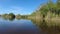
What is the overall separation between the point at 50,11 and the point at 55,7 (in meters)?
7.17

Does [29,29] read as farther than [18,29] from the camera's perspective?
Yes

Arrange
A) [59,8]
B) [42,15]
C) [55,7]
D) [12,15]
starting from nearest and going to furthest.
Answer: [59,8]
[55,7]
[42,15]
[12,15]

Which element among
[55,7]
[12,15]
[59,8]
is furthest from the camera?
[12,15]

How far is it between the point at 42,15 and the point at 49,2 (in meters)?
14.5

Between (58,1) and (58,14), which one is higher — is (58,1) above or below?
above

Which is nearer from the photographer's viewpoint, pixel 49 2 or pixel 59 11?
pixel 59 11

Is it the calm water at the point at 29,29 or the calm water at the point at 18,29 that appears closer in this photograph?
the calm water at the point at 18,29

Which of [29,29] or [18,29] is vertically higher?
[18,29]

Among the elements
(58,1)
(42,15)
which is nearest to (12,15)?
(42,15)

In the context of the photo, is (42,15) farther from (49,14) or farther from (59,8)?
(59,8)

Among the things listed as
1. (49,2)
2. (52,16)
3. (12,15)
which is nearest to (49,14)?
(52,16)

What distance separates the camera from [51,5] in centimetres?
7912

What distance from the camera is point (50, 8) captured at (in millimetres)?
79688

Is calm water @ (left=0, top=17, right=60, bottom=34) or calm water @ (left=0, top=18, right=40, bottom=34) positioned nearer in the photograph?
calm water @ (left=0, top=18, right=40, bottom=34)
